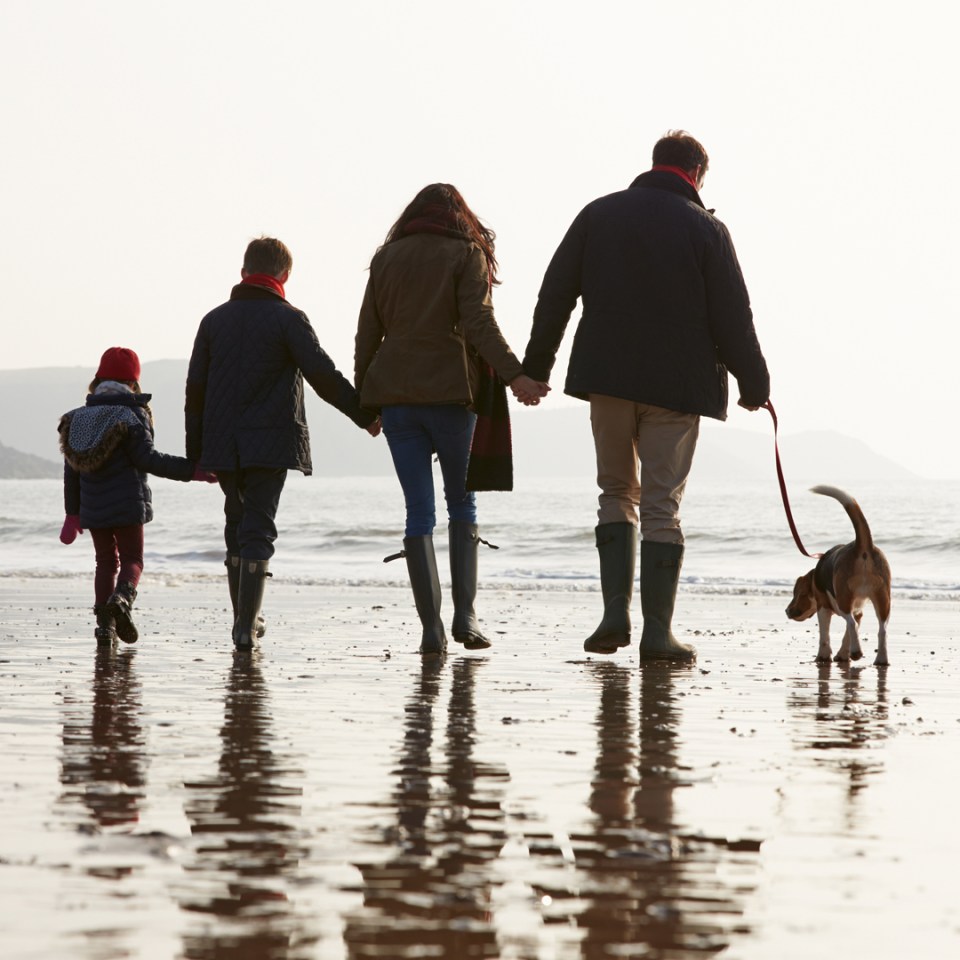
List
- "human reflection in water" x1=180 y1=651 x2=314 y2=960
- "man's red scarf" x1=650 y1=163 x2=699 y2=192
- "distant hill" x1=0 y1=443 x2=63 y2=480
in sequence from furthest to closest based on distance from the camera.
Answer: "distant hill" x1=0 y1=443 x2=63 y2=480 → "man's red scarf" x1=650 y1=163 x2=699 y2=192 → "human reflection in water" x1=180 y1=651 x2=314 y2=960

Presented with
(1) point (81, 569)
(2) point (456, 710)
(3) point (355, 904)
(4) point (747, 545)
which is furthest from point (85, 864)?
(4) point (747, 545)

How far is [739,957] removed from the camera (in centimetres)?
210

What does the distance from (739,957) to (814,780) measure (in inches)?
54.3

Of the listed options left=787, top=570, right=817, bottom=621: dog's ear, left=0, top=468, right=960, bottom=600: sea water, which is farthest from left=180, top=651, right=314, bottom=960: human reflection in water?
left=0, top=468, right=960, bottom=600: sea water

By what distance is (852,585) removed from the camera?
6293mm

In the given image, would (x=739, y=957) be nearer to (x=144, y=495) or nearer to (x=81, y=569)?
(x=144, y=495)

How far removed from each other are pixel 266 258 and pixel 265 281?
123 millimetres

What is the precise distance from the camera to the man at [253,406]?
6.55m

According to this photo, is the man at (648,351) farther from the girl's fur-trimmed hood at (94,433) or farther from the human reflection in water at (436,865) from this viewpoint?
the human reflection in water at (436,865)

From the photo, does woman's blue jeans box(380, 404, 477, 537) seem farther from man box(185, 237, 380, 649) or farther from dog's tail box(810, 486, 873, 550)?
dog's tail box(810, 486, 873, 550)

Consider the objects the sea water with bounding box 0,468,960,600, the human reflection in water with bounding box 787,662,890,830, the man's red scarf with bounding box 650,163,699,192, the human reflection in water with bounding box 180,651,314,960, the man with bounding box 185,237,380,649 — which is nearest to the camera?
the human reflection in water with bounding box 180,651,314,960

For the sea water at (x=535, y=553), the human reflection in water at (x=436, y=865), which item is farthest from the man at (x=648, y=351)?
the sea water at (x=535, y=553)

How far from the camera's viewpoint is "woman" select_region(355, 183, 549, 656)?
6.20 meters

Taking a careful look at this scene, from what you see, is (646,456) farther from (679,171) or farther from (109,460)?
(109,460)
